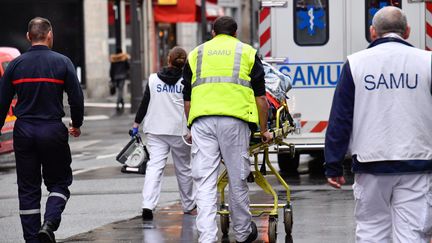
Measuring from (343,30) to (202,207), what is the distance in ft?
20.7

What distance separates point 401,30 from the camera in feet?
24.5

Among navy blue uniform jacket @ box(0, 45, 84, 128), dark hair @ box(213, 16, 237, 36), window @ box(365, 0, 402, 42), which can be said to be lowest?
navy blue uniform jacket @ box(0, 45, 84, 128)

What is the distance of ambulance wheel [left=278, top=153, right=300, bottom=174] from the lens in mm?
16844

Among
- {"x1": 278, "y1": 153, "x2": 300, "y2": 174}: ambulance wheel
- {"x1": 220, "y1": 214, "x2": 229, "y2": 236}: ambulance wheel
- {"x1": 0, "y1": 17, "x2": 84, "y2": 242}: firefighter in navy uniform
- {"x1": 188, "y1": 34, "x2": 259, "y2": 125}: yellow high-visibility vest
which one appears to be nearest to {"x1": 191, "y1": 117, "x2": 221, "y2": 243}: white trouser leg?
{"x1": 188, "y1": 34, "x2": 259, "y2": 125}: yellow high-visibility vest

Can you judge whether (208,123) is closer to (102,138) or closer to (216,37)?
(216,37)

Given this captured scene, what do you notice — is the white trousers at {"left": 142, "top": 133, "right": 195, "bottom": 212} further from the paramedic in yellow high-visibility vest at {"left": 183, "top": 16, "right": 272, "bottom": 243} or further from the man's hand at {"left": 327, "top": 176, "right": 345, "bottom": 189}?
the man's hand at {"left": 327, "top": 176, "right": 345, "bottom": 189}

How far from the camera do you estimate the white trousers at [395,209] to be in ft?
23.7

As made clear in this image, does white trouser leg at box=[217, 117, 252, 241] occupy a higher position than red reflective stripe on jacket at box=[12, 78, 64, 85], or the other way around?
red reflective stripe on jacket at box=[12, 78, 64, 85]

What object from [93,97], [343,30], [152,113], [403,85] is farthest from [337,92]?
[93,97]

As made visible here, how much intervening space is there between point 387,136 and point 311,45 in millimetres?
8296

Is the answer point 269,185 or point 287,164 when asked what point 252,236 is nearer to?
point 269,185

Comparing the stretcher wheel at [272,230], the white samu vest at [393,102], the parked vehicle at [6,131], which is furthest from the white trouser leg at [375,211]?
the parked vehicle at [6,131]

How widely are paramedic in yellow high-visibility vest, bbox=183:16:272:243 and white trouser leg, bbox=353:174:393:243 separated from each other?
8.19 ft

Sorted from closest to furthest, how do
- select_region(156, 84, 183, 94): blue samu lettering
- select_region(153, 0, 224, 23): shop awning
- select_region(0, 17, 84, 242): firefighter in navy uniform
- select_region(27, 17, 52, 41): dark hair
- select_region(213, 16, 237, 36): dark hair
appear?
select_region(0, 17, 84, 242): firefighter in navy uniform, select_region(27, 17, 52, 41): dark hair, select_region(213, 16, 237, 36): dark hair, select_region(156, 84, 183, 94): blue samu lettering, select_region(153, 0, 224, 23): shop awning
